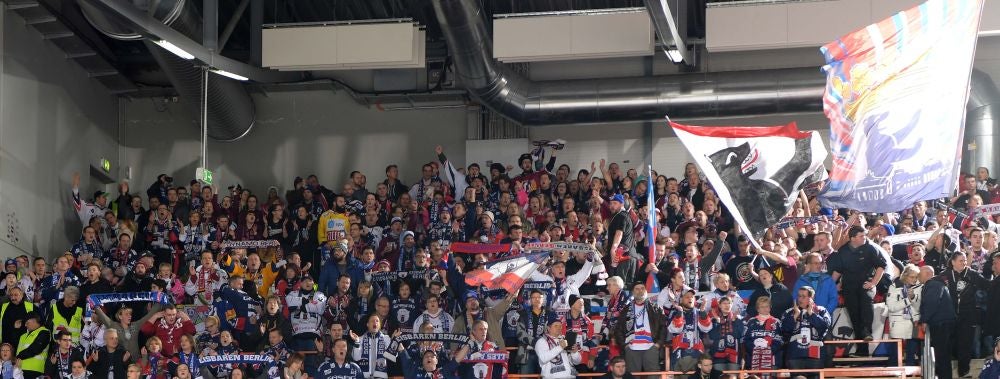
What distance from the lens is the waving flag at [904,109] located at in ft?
41.0

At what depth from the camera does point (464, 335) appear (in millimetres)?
18062

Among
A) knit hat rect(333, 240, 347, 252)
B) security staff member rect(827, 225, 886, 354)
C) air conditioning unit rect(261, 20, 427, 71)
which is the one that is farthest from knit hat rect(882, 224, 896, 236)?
air conditioning unit rect(261, 20, 427, 71)

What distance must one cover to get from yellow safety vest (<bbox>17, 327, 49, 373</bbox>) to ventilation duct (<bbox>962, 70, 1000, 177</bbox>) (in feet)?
45.7

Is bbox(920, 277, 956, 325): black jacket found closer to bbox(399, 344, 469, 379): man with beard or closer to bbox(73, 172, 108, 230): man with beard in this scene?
bbox(399, 344, 469, 379): man with beard

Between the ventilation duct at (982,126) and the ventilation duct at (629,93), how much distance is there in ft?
7.87

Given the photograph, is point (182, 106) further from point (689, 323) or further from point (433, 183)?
point (689, 323)

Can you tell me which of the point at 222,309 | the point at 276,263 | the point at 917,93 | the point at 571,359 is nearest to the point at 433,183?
the point at 276,263

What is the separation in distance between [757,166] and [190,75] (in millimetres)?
12353

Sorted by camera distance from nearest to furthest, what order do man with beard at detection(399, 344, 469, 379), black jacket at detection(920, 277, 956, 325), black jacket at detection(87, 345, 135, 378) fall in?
black jacket at detection(920, 277, 956, 325) < man with beard at detection(399, 344, 469, 379) < black jacket at detection(87, 345, 135, 378)

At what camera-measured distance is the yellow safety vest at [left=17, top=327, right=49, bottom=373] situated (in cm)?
1911

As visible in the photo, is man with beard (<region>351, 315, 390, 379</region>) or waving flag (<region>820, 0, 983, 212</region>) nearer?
waving flag (<region>820, 0, 983, 212</region>)

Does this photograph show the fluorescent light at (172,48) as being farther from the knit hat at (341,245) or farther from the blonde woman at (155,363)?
the blonde woman at (155,363)

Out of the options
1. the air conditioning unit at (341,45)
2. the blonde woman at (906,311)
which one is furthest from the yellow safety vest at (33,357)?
the blonde woman at (906,311)

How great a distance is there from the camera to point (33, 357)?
19125mm
